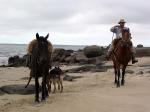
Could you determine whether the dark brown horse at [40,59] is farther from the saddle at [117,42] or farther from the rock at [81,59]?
the rock at [81,59]

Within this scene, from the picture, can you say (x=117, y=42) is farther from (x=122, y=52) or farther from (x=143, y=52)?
(x=143, y=52)

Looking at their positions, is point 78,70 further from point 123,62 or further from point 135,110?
point 135,110

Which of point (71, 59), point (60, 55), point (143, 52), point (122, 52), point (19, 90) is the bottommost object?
point (19, 90)

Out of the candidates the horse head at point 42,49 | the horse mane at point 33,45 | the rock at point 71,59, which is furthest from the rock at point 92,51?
the horse head at point 42,49

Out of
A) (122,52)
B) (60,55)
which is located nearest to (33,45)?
(122,52)

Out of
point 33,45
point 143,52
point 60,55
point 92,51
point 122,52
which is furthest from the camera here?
point 60,55

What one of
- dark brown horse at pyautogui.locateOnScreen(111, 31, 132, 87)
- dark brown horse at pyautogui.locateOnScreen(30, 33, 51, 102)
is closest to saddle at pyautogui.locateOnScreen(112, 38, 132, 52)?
dark brown horse at pyautogui.locateOnScreen(111, 31, 132, 87)

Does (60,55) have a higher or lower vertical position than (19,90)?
higher

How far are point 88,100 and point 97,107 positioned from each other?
1.03 m

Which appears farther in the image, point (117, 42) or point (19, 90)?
point (117, 42)

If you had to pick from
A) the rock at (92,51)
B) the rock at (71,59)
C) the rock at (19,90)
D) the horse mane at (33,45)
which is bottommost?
the rock at (19,90)

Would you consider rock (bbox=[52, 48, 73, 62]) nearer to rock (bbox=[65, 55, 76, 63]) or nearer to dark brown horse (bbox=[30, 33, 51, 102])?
rock (bbox=[65, 55, 76, 63])

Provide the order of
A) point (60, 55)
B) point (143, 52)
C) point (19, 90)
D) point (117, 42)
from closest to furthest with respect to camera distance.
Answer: point (19, 90) < point (117, 42) < point (143, 52) < point (60, 55)

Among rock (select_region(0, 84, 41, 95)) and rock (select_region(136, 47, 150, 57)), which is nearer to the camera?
rock (select_region(0, 84, 41, 95))
